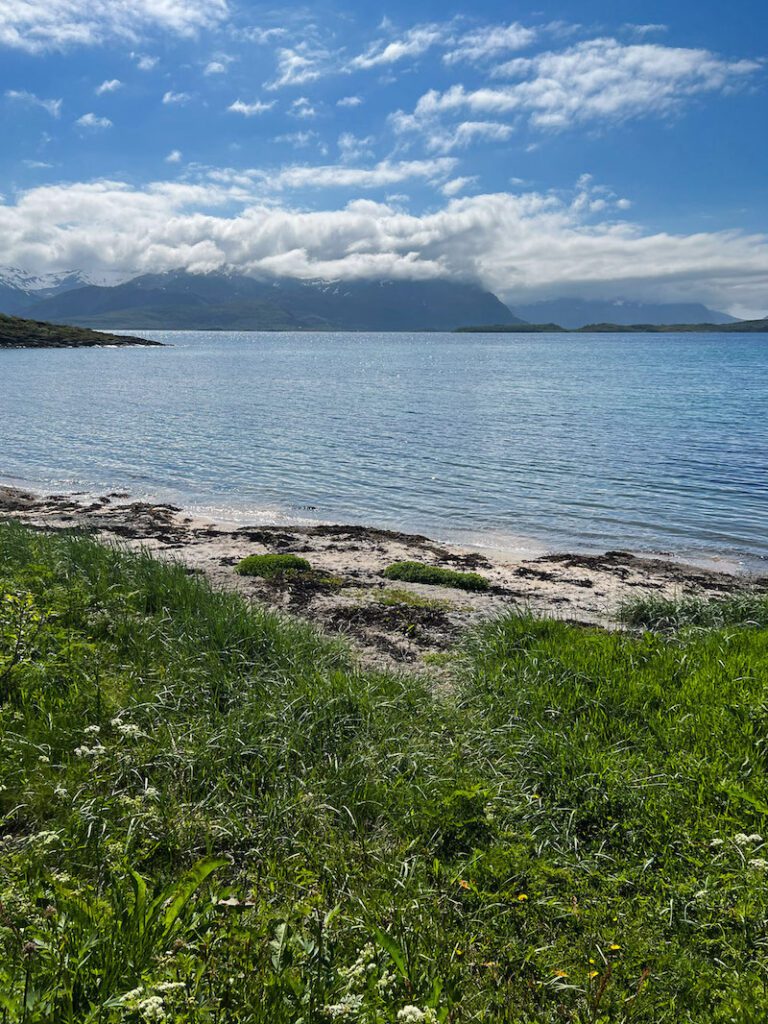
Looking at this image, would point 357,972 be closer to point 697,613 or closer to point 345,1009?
point 345,1009

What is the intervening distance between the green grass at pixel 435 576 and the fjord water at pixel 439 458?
18.7ft

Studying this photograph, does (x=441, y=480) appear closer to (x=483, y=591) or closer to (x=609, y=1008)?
(x=483, y=591)

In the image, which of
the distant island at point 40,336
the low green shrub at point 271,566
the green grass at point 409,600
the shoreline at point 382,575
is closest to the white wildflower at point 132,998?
the shoreline at point 382,575

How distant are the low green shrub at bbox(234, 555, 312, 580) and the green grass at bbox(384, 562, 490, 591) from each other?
6.88 ft

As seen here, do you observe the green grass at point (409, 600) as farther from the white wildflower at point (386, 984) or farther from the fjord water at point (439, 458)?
the white wildflower at point (386, 984)

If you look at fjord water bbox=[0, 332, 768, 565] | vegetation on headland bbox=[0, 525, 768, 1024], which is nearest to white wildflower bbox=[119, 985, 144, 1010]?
vegetation on headland bbox=[0, 525, 768, 1024]

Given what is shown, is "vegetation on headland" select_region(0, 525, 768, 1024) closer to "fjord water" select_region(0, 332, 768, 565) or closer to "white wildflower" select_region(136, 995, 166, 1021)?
"white wildflower" select_region(136, 995, 166, 1021)

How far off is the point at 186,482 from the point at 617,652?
24.2 m

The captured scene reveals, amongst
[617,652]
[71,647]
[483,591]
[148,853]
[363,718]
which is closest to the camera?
[148,853]

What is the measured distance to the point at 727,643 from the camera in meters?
9.30

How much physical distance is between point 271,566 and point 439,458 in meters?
19.9

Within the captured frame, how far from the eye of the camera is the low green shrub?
50.3 ft

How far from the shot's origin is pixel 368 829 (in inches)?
229

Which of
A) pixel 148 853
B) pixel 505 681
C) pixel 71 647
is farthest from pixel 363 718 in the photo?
pixel 71 647
